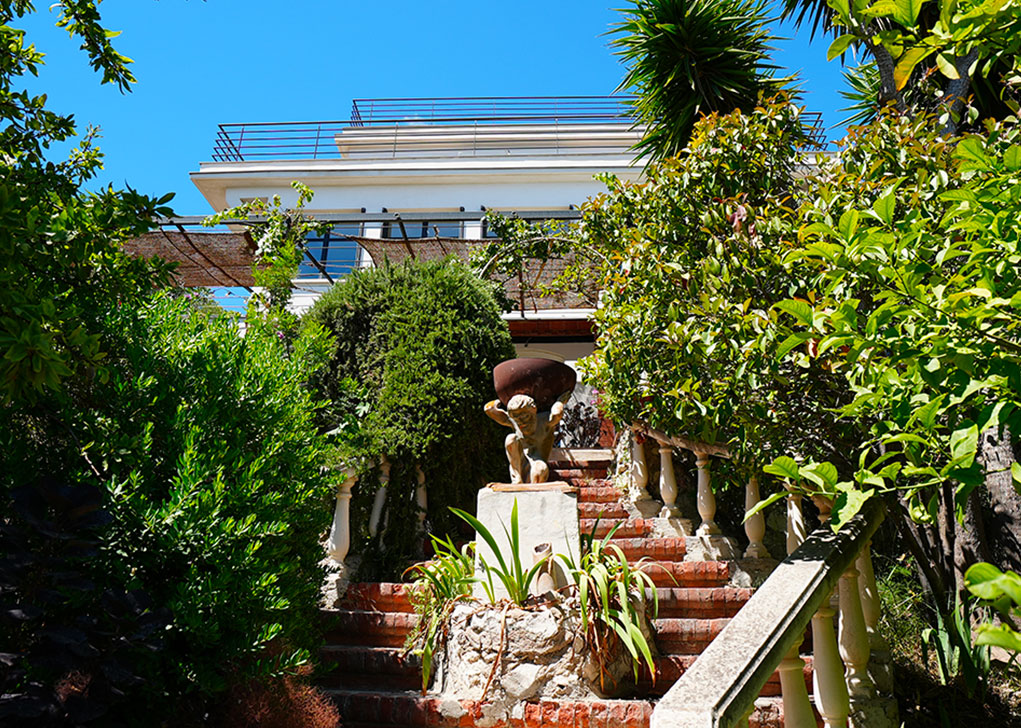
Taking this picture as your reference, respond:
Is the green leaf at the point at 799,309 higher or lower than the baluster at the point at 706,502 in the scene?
higher

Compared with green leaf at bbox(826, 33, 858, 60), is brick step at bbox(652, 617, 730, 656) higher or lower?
lower

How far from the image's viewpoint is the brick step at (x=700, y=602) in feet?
17.6

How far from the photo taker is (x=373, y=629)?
17.8 ft

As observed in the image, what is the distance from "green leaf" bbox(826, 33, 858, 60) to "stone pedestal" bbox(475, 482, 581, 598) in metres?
3.99

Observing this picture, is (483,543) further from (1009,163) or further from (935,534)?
(1009,163)

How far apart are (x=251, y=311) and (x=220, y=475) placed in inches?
83.0

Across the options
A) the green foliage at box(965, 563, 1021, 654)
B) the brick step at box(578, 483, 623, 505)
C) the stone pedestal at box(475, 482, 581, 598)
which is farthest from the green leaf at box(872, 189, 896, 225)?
the brick step at box(578, 483, 623, 505)

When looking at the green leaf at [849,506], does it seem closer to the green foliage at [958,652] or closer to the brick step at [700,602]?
the green foliage at [958,652]

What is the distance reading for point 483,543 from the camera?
548cm

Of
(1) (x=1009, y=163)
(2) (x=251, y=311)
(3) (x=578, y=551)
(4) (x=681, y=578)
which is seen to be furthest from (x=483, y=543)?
(1) (x=1009, y=163)

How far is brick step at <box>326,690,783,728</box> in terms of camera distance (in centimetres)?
415

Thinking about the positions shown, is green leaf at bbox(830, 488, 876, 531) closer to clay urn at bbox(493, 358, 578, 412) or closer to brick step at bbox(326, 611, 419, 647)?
brick step at bbox(326, 611, 419, 647)

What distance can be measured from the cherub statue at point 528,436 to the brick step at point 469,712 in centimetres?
199

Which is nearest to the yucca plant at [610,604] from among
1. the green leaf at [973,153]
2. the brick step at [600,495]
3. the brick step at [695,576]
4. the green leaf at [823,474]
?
the brick step at [695,576]
